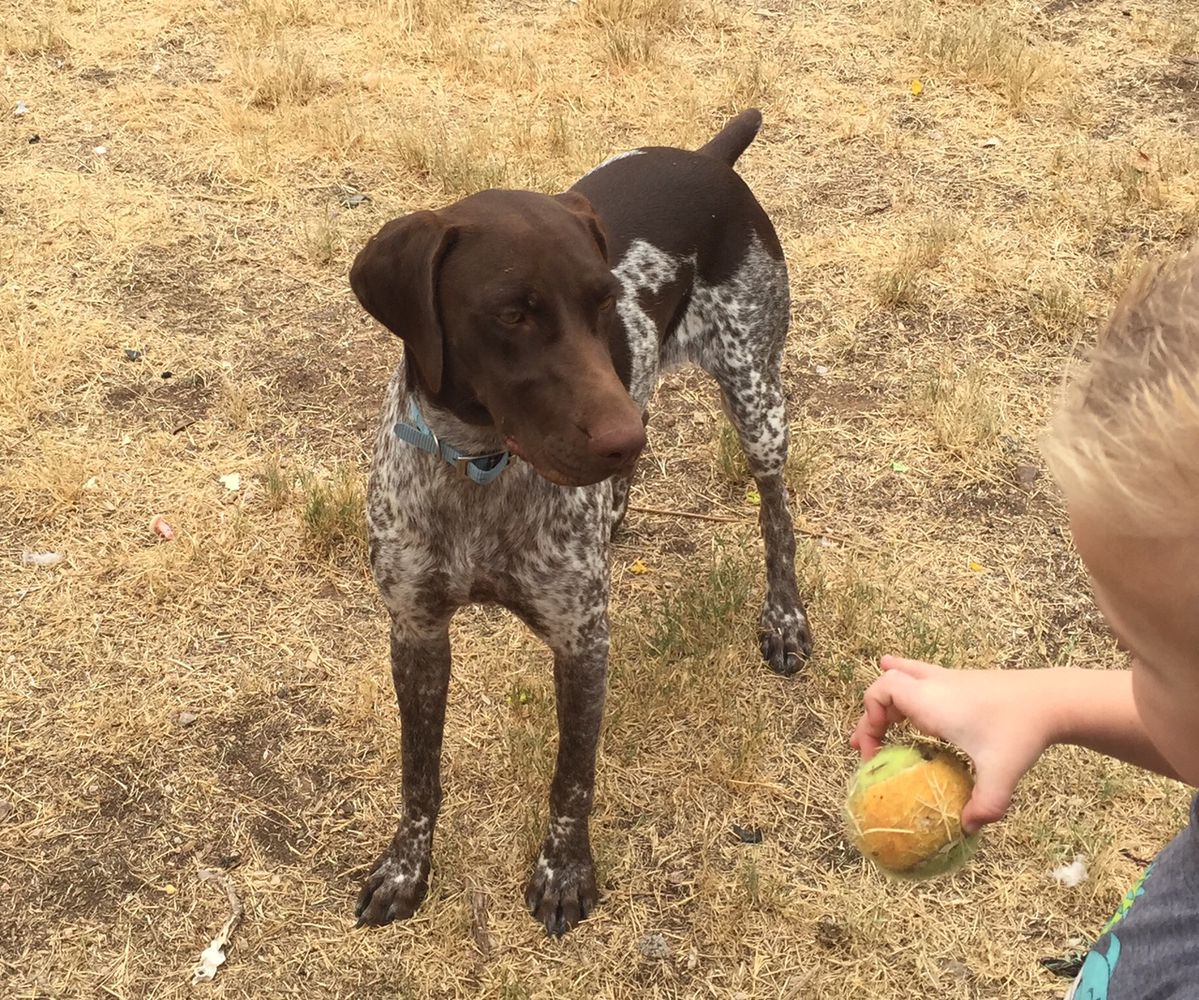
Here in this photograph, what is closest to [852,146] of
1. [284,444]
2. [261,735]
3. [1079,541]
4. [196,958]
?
[284,444]

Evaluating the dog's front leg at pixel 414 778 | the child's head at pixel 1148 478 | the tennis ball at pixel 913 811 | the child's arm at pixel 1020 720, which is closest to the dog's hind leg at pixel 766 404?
the dog's front leg at pixel 414 778

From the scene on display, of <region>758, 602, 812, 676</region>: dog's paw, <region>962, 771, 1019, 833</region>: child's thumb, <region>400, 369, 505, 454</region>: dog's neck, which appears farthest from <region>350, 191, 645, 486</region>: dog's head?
<region>758, 602, 812, 676</region>: dog's paw

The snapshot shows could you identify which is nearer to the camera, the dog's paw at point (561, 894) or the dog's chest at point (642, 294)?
the dog's paw at point (561, 894)

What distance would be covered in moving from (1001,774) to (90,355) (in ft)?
16.3

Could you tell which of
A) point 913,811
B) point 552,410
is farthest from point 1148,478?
point 552,410

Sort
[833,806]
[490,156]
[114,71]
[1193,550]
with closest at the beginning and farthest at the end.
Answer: [1193,550] → [833,806] → [490,156] → [114,71]

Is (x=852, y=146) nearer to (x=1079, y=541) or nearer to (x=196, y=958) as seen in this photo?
(x=196, y=958)

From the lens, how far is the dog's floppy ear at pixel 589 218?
116 inches

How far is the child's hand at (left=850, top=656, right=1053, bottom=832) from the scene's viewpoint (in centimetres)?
175

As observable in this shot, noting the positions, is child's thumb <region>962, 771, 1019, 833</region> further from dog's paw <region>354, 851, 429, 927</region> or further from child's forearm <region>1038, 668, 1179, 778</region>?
dog's paw <region>354, 851, 429, 927</region>

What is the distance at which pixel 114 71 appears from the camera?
7.92 metres

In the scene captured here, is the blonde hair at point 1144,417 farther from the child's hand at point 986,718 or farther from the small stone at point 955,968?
the small stone at point 955,968

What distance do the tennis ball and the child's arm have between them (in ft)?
1.14

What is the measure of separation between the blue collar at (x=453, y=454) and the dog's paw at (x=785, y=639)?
5.55ft
